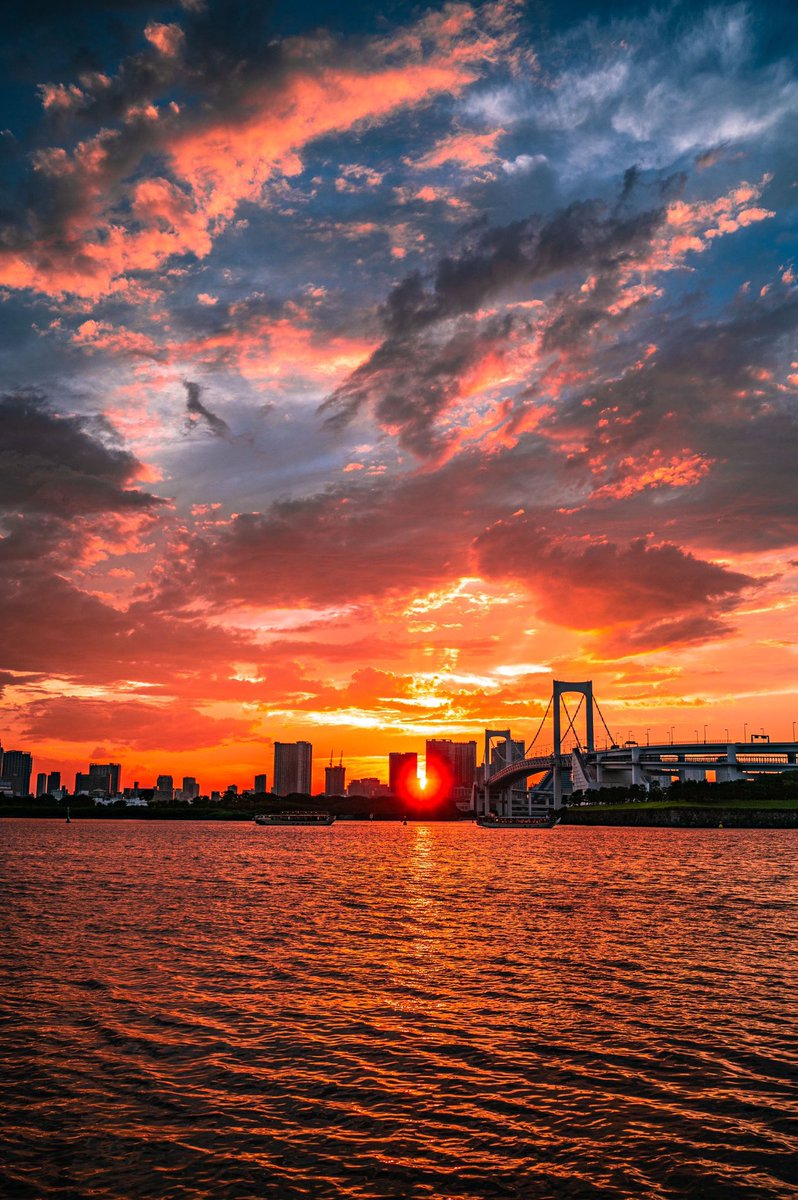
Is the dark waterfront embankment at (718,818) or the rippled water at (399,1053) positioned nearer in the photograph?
the rippled water at (399,1053)

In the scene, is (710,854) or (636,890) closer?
(636,890)

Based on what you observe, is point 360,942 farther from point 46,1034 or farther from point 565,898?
point 565,898

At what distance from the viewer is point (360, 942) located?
34.0 meters

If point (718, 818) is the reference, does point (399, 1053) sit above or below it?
above

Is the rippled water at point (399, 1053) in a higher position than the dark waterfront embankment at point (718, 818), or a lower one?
higher

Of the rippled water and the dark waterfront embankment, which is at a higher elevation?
the rippled water

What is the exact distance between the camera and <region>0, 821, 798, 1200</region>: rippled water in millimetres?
13430

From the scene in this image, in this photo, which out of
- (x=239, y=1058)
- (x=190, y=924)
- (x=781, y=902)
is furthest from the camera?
(x=781, y=902)

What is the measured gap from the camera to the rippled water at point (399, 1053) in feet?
44.1

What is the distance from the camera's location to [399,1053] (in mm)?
19422

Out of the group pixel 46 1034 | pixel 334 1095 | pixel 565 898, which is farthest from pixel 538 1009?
pixel 565 898

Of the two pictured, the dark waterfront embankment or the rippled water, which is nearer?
the rippled water

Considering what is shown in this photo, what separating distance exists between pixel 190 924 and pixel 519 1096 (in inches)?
1024

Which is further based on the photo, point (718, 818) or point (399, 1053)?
point (718, 818)
